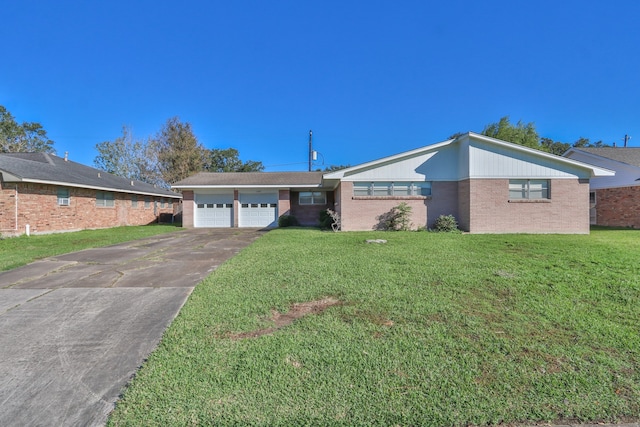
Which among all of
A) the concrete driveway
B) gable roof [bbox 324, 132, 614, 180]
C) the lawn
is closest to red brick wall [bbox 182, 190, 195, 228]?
gable roof [bbox 324, 132, 614, 180]

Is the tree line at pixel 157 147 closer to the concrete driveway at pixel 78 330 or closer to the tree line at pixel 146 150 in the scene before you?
the tree line at pixel 146 150

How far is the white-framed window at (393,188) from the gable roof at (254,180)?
4.79m

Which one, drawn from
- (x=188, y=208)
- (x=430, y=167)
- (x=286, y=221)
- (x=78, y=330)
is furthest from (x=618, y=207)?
(x=188, y=208)

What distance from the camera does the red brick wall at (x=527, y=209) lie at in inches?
506

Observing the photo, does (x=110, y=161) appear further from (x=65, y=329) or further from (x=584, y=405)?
(x=584, y=405)

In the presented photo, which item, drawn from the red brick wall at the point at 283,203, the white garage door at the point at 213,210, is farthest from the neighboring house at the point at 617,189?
the white garage door at the point at 213,210

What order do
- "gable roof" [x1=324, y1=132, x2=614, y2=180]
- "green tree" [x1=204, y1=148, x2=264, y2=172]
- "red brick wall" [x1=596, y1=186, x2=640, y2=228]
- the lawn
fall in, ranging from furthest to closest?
1. "green tree" [x1=204, y1=148, x2=264, y2=172]
2. "red brick wall" [x1=596, y1=186, x2=640, y2=228]
3. "gable roof" [x1=324, y1=132, x2=614, y2=180]
4. the lawn

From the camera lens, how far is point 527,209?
42.6 ft

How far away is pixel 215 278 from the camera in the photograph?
5605mm

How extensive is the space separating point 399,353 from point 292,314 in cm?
149

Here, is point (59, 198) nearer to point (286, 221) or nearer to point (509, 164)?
point (286, 221)

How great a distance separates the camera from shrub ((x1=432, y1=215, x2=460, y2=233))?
1319 centimetres

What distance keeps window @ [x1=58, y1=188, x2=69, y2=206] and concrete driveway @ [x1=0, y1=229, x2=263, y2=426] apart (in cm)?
1036

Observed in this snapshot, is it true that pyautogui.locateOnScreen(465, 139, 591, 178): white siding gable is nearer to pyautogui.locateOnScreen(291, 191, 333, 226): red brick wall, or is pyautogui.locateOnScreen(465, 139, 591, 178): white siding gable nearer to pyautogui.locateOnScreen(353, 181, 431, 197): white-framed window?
→ pyautogui.locateOnScreen(353, 181, 431, 197): white-framed window
